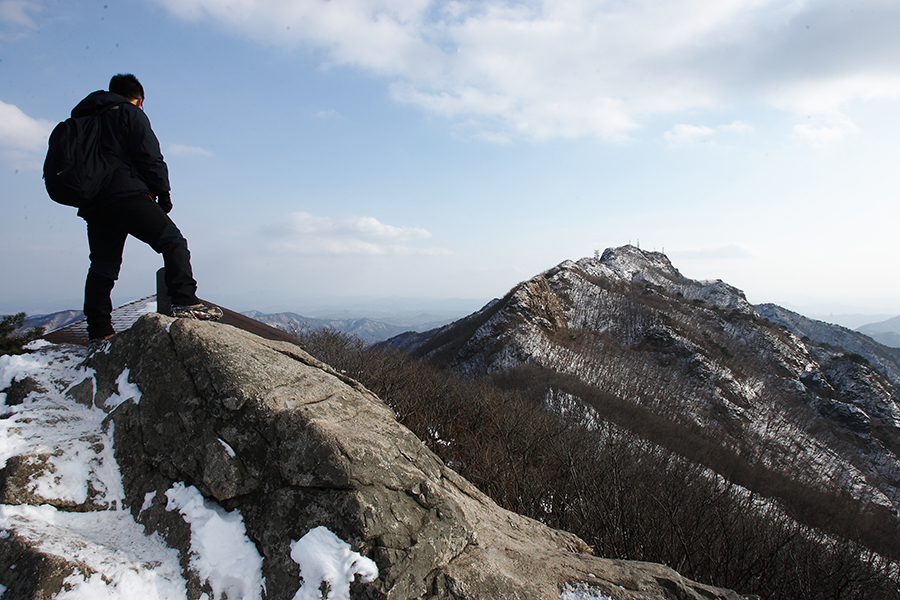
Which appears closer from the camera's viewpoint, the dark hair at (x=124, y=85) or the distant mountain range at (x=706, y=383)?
the dark hair at (x=124, y=85)

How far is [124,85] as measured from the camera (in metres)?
4.33

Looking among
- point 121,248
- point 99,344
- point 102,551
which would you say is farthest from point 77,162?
point 102,551

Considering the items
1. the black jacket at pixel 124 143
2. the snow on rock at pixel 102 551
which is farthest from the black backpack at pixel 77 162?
the snow on rock at pixel 102 551

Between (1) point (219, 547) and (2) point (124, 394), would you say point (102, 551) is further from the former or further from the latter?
(2) point (124, 394)

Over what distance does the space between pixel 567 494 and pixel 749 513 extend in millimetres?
10838

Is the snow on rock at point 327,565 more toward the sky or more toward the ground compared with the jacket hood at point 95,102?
more toward the ground

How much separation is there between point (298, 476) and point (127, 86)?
4.10 metres

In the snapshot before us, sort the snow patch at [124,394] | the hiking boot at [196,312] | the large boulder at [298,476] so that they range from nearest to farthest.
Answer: the large boulder at [298,476] → the snow patch at [124,394] → the hiking boot at [196,312]

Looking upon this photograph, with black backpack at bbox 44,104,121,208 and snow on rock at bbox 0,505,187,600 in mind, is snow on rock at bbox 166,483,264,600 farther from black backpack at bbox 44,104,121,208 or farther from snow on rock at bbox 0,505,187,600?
black backpack at bbox 44,104,121,208

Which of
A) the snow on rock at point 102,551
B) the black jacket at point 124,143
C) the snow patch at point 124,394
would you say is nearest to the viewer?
the snow on rock at point 102,551

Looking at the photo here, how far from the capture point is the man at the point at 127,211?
Result: 13.0 feet

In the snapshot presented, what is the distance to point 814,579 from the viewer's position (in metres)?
14.3

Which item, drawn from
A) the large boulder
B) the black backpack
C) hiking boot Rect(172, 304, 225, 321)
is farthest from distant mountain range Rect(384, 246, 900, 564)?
the black backpack

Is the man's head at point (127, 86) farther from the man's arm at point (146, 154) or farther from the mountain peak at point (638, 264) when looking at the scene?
the mountain peak at point (638, 264)
